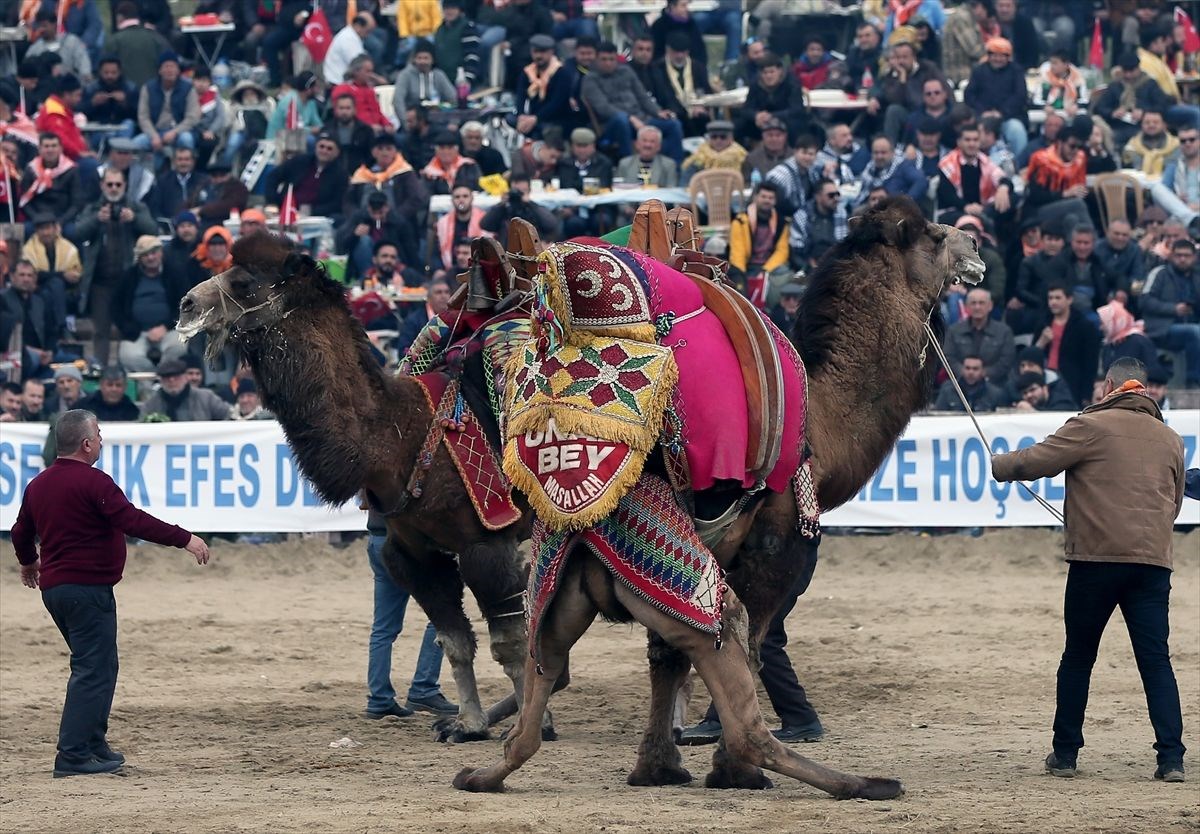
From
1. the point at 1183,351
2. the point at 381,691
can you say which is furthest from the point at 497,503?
the point at 1183,351

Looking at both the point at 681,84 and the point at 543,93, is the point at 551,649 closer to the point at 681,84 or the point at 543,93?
the point at 543,93

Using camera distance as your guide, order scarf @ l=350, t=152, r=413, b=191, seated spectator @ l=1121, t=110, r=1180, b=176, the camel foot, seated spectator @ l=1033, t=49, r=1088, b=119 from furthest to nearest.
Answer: seated spectator @ l=1033, t=49, r=1088, b=119 → seated spectator @ l=1121, t=110, r=1180, b=176 → scarf @ l=350, t=152, r=413, b=191 → the camel foot

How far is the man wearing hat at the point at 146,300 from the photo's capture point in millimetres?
18406

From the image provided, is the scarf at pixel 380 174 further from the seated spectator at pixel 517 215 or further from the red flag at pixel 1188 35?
the red flag at pixel 1188 35

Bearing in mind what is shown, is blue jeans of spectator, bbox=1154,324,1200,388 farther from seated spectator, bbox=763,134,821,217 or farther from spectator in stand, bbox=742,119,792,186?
spectator in stand, bbox=742,119,792,186

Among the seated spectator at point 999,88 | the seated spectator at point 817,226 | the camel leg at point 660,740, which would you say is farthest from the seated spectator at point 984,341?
the camel leg at point 660,740

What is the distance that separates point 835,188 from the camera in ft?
60.2

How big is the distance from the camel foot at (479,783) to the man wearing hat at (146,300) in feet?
36.1

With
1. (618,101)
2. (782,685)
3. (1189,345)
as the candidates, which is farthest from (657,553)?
(618,101)

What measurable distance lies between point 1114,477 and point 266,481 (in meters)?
8.63

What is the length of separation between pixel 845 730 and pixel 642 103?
474 inches

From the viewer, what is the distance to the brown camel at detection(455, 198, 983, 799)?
7.70m

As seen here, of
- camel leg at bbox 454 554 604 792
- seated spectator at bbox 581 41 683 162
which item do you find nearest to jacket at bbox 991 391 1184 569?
camel leg at bbox 454 554 604 792

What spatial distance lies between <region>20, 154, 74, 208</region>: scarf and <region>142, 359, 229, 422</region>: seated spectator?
4.69 meters
